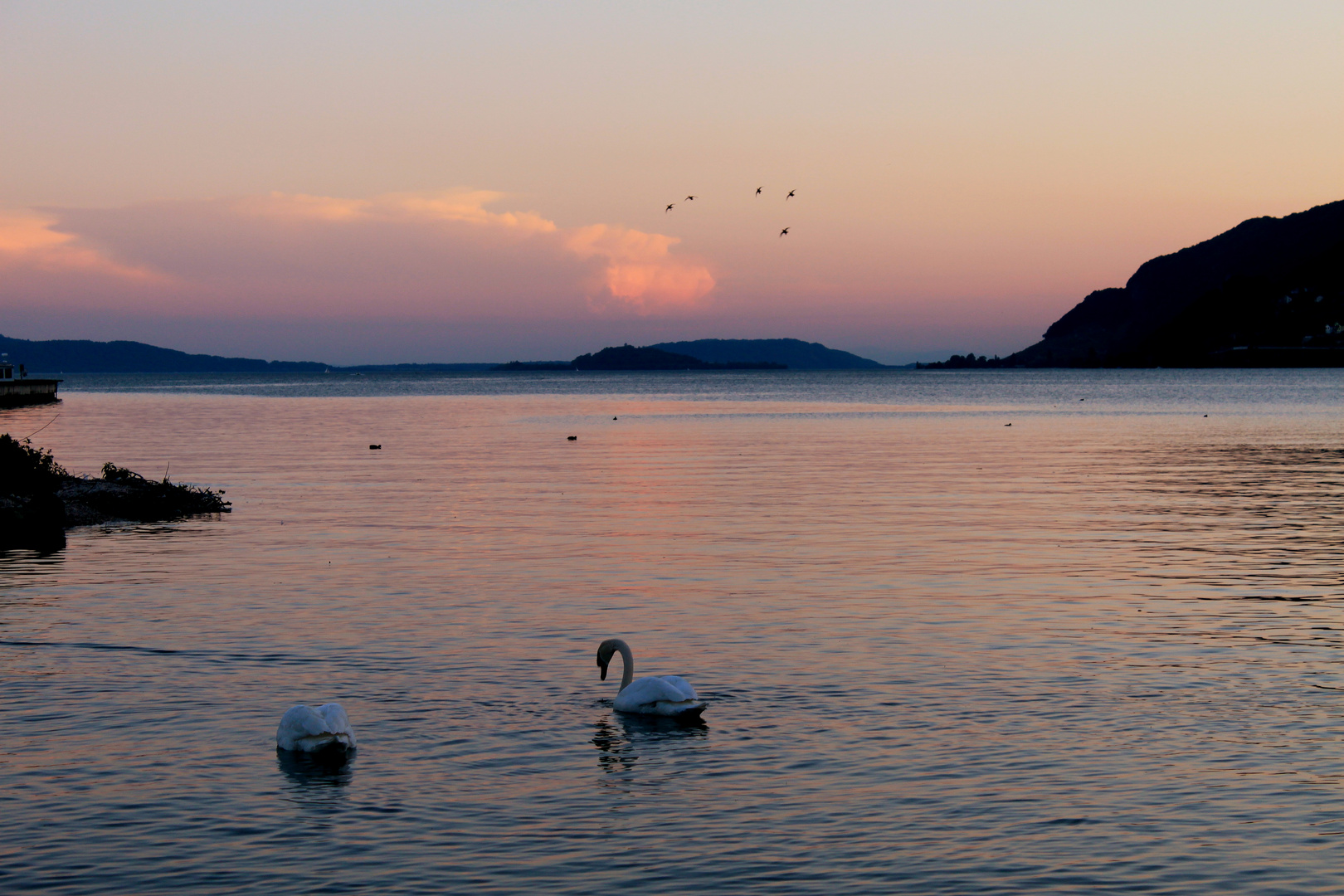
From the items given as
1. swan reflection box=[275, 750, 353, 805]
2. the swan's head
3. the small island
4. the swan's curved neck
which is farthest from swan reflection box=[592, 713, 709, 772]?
the small island

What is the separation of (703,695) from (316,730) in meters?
5.12

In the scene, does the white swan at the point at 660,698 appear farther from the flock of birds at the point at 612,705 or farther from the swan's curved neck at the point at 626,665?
the swan's curved neck at the point at 626,665

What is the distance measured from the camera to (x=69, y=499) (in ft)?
125

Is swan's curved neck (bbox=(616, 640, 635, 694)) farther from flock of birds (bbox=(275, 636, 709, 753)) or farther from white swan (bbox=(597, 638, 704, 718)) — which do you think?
white swan (bbox=(597, 638, 704, 718))

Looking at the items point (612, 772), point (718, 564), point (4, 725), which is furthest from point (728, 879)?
point (718, 564)

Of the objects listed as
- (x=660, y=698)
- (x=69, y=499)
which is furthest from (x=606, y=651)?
(x=69, y=499)

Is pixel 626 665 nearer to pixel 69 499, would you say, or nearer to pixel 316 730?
pixel 316 730

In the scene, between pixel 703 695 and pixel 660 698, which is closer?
pixel 660 698

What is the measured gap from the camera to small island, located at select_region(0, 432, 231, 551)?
3381cm

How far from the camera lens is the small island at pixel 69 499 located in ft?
111

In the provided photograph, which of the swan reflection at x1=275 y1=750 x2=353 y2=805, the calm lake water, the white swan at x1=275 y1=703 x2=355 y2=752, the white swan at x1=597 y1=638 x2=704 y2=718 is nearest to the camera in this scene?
the calm lake water

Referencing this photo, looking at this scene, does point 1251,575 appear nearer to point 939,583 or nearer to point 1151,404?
point 939,583

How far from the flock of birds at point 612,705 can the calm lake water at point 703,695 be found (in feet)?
0.90

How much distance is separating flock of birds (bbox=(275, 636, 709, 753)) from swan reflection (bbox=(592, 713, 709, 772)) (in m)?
0.10
